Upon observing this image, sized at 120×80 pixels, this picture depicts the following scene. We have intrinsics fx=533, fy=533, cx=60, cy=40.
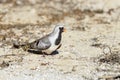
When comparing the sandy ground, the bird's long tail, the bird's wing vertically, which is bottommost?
the sandy ground

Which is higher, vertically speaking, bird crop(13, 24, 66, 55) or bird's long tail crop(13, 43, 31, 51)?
bird crop(13, 24, 66, 55)

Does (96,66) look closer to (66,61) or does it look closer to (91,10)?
(66,61)

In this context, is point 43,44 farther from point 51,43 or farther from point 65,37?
point 65,37

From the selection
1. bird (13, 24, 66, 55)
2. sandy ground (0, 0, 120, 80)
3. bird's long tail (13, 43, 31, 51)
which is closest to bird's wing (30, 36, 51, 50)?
bird (13, 24, 66, 55)

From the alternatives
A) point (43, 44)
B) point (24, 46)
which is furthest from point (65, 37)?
point (43, 44)

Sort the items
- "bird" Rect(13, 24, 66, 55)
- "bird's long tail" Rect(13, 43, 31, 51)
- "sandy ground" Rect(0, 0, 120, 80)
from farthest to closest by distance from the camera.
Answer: "bird's long tail" Rect(13, 43, 31, 51) → "bird" Rect(13, 24, 66, 55) → "sandy ground" Rect(0, 0, 120, 80)

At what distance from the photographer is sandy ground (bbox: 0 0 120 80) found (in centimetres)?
1025

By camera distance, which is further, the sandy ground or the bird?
the bird

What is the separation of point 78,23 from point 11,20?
2097mm

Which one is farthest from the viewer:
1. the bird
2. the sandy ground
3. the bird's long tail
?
the bird's long tail

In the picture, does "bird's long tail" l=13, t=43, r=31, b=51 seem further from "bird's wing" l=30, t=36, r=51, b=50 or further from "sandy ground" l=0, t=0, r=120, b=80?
"bird's wing" l=30, t=36, r=51, b=50

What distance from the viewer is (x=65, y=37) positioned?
13.8 m

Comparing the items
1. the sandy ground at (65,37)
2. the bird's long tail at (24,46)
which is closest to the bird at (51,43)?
the sandy ground at (65,37)

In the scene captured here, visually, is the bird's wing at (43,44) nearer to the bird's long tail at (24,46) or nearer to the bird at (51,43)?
the bird at (51,43)
